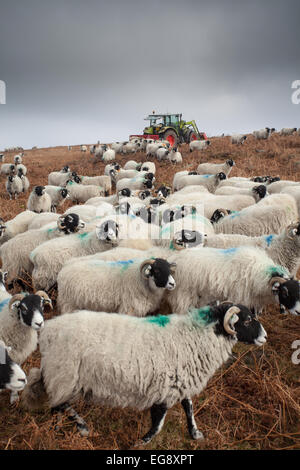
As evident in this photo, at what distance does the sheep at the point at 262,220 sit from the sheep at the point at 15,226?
4.98m

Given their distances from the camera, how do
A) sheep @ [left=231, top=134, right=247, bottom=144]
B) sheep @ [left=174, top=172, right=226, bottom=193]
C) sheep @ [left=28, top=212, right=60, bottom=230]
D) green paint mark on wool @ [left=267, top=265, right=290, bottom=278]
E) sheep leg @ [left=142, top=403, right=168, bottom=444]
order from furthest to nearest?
sheep @ [left=231, top=134, right=247, bottom=144]
sheep @ [left=174, top=172, right=226, bottom=193]
sheep @ [left=28, top=212, right=60, bottom=230]
green paint mark on wool @ [left=267, top=265, right=290, bottom=278]
sheep leg @ [left=142, top=403, right=168, bottom=444]

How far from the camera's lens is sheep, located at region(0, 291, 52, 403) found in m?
3.40

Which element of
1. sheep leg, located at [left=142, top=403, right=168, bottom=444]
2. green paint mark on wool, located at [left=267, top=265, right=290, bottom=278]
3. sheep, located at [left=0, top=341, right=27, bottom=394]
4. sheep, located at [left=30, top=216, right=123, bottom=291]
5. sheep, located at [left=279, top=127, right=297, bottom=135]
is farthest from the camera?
sheep, located at [left=279, top=127, right=297, bottom=135]

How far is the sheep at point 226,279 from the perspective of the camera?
3912 mm

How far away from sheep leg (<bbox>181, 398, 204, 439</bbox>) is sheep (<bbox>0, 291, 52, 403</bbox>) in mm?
1749

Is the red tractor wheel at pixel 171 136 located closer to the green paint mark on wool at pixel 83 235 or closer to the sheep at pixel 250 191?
the sheep at pixel 250 191

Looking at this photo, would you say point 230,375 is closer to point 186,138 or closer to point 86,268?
point 86,268

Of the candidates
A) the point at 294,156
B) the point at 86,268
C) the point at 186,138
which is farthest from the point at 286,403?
the point at 186,138

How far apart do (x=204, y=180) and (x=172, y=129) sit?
53.1ft

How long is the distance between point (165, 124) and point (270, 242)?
24.1 meters

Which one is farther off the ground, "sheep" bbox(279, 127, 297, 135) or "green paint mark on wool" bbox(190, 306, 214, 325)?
"sheep" bbox(279, 127, 297, 135)

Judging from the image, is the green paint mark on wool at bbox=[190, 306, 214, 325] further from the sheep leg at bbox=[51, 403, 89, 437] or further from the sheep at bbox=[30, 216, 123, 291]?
the sheep at bbox=[30, 216, 123, 291]

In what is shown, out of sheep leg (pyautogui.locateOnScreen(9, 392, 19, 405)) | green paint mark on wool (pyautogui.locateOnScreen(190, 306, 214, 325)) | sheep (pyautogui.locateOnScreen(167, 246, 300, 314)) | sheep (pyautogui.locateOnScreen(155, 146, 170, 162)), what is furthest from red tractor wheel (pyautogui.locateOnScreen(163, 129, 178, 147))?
sheep leg (pyautogui.locateOnScreen(9, 392, 19, 405))

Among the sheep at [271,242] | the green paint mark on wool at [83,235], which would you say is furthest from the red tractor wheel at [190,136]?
the sheep at [271,242]
